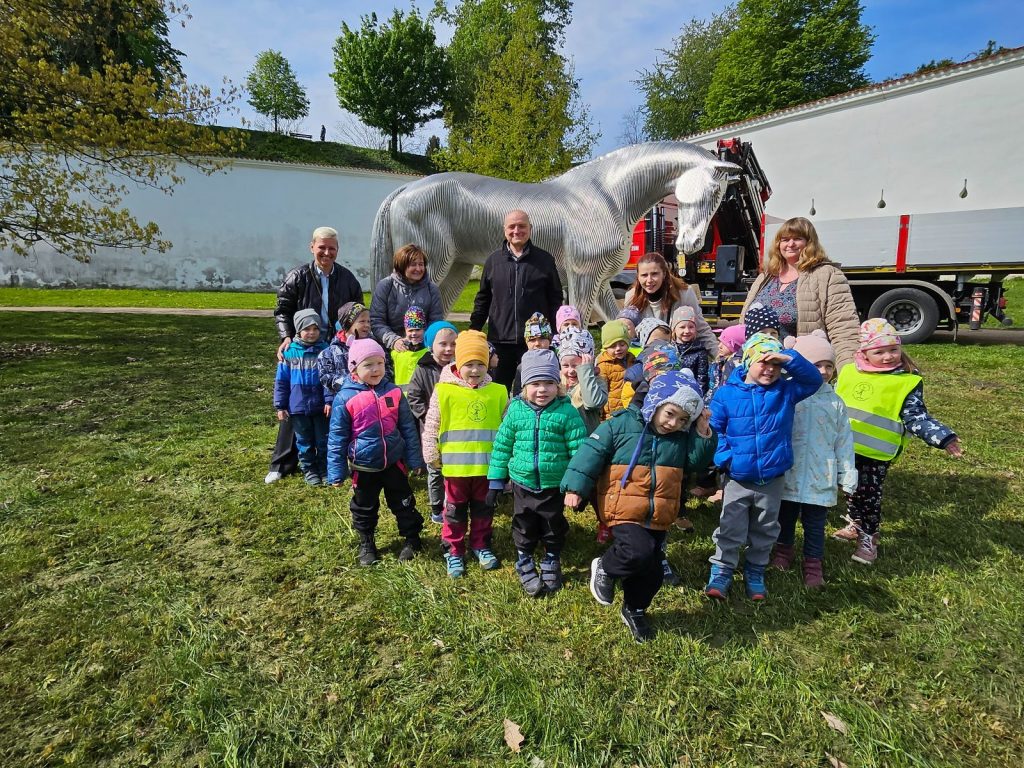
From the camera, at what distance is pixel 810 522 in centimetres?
283

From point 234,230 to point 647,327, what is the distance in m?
21.5

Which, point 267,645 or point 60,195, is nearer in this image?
point 267,645

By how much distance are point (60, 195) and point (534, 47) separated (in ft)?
43.6

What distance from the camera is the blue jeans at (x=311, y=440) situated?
400 cm

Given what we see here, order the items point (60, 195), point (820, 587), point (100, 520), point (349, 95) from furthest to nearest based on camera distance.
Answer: point (349, 95) < point (60, 195) < point (100, 520) < point (820, 587)

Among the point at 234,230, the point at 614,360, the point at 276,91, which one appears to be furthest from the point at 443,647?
the point at 276,91

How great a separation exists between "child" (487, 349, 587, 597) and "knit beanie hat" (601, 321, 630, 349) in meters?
0.61

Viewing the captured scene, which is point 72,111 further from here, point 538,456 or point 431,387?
point 538,456

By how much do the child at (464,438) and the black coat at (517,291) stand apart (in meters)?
0.82

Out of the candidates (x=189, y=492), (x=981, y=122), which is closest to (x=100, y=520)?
(x=189, y=492)

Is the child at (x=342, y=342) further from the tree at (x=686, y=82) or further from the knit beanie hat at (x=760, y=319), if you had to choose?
the tree at (x=686, y=82)

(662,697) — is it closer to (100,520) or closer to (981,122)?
(100,520)

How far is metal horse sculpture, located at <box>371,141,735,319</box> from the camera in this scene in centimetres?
471

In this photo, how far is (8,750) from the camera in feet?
6.04
